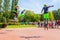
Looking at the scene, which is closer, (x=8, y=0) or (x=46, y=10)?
(x=46, y=10)

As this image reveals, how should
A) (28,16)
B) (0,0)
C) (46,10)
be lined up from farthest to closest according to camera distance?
(28,16) → (0,0) → (46,10)

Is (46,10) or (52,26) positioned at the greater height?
(46,10)

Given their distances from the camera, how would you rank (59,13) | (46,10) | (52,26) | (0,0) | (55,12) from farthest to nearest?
(55,12) < (59,13) < (0,0) < (52,26) < (46,10)

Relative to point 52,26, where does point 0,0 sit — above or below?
above

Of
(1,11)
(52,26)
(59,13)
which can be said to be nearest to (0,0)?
(1,11)

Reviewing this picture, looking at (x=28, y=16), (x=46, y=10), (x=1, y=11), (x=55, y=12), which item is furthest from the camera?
(x=55, y=12)

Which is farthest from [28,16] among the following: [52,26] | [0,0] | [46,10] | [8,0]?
[46,10]

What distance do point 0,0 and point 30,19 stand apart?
54528mm

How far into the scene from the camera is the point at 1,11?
178ft

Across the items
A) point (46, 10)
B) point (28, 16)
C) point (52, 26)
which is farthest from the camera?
point (28, 16)

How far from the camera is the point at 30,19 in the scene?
102625 millimetres

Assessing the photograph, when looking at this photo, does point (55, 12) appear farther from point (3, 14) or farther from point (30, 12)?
point (3, 14)

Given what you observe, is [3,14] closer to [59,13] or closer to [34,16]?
[34,16]

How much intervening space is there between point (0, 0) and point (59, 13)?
7574 centimetres
